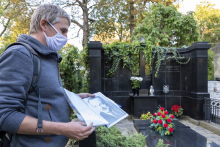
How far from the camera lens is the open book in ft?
3.73

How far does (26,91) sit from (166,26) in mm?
15208

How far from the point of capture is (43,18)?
4.09 feet

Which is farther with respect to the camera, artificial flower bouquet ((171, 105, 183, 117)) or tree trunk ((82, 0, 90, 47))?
tree trunk ((82, 0, 90, 47))

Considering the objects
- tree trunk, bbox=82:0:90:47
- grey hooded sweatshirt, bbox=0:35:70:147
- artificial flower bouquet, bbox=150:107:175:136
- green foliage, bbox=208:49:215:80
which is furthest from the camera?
green foliage, bbox=208:49:215:80

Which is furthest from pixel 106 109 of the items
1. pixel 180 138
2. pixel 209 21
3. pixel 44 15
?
pixel 209 21

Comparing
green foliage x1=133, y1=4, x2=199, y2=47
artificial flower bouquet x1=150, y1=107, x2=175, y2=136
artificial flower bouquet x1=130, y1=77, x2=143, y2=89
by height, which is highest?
green foliage x1=133, y1=4, x2=199, y2=47

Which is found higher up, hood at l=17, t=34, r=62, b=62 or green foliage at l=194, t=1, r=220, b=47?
green foliage at l=194, t=1, r=220, b=47

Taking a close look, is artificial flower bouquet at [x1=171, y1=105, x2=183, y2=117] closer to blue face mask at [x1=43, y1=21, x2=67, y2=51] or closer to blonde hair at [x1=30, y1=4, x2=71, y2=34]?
blue face mask at [x1=43, y1=21, x2=67, y2=51]

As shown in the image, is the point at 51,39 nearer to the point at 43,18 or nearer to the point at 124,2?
the point at 43,18

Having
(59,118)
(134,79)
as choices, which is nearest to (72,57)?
(134,79)

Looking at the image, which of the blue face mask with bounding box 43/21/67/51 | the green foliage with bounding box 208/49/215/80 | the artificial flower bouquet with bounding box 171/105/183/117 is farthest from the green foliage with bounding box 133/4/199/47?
the blue face mask with bounding box 43/21/67/51

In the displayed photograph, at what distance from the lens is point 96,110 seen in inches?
53.8

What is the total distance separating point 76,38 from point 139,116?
13.0 metres

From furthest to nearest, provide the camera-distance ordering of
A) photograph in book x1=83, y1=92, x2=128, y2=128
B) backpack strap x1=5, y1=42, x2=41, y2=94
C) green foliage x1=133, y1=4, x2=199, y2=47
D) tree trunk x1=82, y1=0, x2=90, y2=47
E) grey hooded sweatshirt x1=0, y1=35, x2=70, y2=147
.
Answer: tree trunk x1=82, y1=0, x2=90, y2=47, green foliage x1=133, y1=4, x2=199, y2=47, photograph in book x1=83, y1=92, x2=128, y2=128, backpack strap x1=5, y1=42, x2=41, y2=94, grey hooded sweatshirt x1=0, y1=35, x2=70, y2=147
